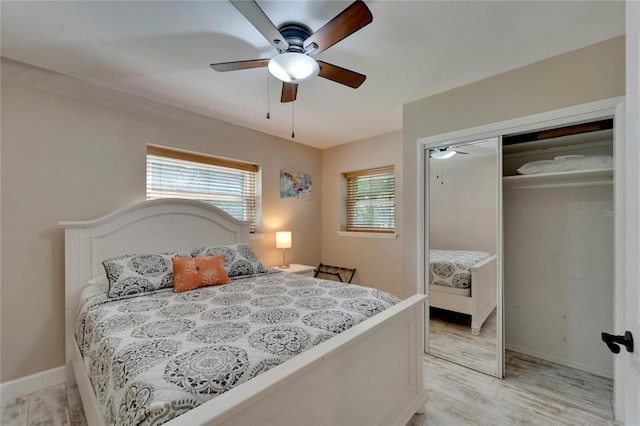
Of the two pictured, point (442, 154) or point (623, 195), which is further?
point (442, 154)

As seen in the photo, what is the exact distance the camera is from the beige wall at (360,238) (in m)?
3.60

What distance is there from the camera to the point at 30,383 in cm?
210

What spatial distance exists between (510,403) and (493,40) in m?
2.45

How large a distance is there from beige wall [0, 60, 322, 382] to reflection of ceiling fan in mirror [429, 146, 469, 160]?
8.78 ft

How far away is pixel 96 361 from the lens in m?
1.36

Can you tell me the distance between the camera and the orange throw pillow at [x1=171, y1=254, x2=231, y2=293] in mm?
2154

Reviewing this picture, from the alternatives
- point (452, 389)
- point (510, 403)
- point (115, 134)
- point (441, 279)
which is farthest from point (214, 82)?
point (510, 403)

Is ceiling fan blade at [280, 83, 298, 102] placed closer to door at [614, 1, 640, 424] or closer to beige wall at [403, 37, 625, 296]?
beige wall at [403, 37, 625, 296]

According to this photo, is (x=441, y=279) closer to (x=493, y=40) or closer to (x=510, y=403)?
(x=510, y=403)

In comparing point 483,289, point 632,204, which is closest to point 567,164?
point 483,289

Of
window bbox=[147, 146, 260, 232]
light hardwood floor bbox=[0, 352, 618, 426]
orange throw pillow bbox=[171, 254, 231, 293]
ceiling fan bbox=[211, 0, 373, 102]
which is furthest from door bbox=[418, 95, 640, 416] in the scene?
window bbox=[147, 146, 260, 232]

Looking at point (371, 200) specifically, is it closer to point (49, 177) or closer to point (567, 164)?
point (567, 164)

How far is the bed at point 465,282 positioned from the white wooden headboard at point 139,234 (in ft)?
6.98

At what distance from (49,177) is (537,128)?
3767 mm
